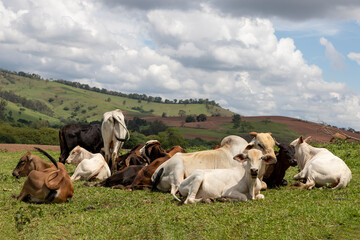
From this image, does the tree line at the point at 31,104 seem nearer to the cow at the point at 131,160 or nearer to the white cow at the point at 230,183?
the cow at the point at 131,160

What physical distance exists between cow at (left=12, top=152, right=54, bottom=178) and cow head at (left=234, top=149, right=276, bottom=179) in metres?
6.53

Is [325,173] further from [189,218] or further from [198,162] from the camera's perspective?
[189,218]

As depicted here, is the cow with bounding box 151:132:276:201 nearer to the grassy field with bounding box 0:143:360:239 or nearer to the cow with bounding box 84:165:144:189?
the grassy field with bounding box 0:143:360:239

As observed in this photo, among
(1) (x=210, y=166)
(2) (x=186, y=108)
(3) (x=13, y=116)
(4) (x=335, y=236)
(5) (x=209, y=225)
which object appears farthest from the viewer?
(2) (x=186, y=108)

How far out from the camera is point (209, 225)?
26.0 ft

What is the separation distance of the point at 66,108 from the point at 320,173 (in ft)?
562

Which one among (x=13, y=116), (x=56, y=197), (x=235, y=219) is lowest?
(x=13, y=116)

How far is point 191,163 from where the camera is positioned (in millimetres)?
12031

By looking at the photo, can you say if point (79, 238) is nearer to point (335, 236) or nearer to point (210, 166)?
point (335, 236)

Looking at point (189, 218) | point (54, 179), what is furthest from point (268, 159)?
point (54, 179)

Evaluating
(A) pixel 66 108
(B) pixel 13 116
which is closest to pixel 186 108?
(A) pixel 66 108

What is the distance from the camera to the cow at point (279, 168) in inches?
491

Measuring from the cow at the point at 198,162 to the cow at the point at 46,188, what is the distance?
263 cm

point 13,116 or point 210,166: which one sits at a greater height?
point 210,166
